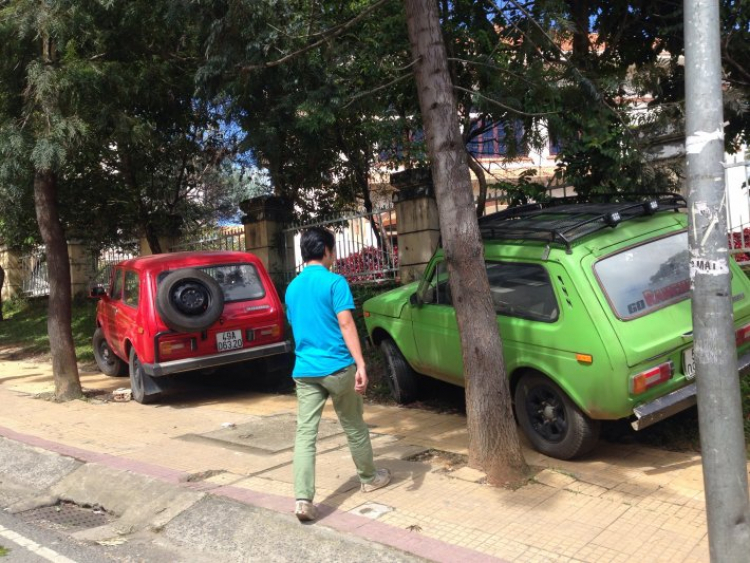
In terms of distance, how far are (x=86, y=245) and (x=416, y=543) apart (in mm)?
16438

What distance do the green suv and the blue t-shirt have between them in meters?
1.76

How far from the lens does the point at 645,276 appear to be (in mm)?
5402

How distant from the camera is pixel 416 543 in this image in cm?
399

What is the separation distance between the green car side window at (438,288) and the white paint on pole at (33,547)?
3795mm

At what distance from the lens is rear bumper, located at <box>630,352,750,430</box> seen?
4.88 meters

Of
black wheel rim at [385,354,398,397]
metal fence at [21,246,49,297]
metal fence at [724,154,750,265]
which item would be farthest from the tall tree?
metal fence at [21,246,49,297]

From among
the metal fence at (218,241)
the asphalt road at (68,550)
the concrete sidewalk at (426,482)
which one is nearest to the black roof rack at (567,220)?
the concrete sidewalk at (426,482)

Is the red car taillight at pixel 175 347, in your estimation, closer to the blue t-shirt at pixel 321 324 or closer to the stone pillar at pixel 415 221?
the stone pillar at pixel 415 221

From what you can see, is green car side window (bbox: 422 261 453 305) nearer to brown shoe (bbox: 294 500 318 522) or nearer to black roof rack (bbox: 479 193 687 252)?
black roof rack (bbox: 479 193 687 252)

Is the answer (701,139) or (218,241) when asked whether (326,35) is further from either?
(218,241)

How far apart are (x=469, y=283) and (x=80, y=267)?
53.3 ft

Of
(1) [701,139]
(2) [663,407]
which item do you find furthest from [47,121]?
(1) [701,139]

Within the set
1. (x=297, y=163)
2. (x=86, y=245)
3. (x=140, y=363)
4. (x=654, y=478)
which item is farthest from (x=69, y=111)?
(x=86, y=245)

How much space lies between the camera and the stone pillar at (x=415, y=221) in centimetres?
994
